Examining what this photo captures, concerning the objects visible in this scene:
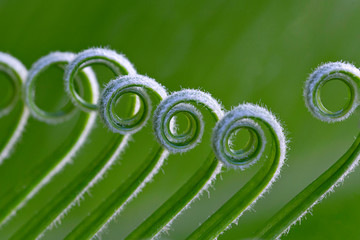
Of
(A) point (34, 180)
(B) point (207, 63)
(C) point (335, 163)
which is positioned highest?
(B) point (207, 63)

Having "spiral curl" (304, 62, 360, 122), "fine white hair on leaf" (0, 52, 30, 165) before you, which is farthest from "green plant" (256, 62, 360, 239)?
"fine white hair on leaf" (0, 52, 30, 165)

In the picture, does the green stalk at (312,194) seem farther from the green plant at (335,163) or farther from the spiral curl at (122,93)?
the spiral curl at (122,93)

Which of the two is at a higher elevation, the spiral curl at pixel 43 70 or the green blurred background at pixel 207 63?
the green blurred background at pixel 207 63

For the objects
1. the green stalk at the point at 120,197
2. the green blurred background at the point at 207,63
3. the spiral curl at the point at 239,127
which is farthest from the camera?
the green blurred background at the point at 207,63

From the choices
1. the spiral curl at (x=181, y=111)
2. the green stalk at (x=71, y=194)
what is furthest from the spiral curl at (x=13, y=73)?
the spiral curl at (x=181, y=111)

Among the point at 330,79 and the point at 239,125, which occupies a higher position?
the point at 330,79

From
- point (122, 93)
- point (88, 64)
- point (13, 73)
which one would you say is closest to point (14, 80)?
point (13, 73)

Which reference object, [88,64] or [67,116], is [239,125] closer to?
[88,64]
